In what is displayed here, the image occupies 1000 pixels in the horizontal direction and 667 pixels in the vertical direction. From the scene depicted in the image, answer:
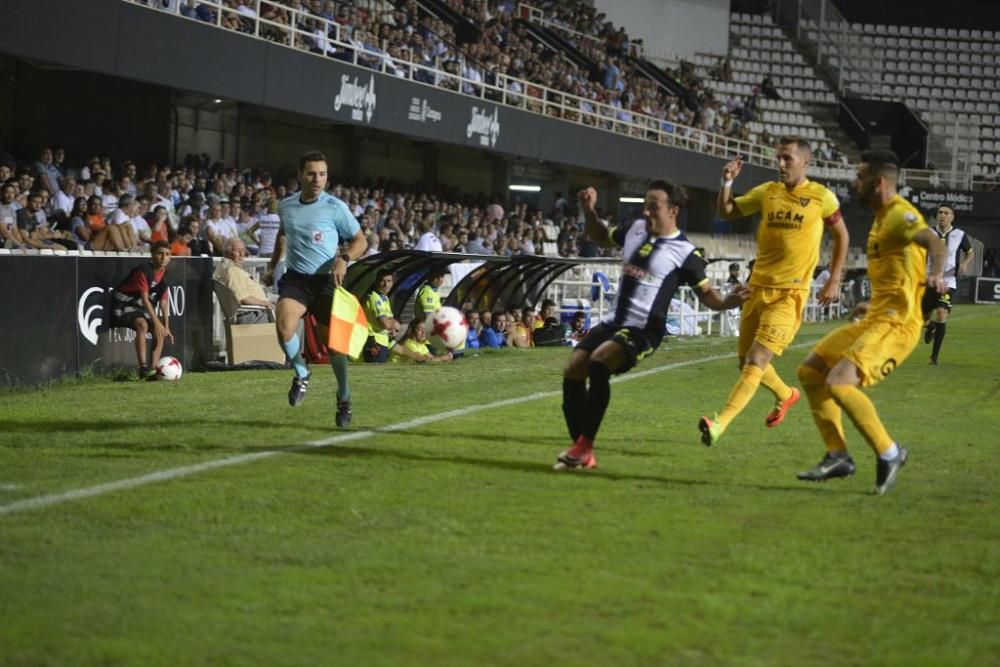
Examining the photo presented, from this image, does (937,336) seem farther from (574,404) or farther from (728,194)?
(574,404)

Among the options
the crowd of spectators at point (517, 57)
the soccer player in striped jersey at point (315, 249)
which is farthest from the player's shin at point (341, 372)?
the crowd of spectators at point (517, 57)

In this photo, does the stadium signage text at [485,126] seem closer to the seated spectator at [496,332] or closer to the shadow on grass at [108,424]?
the seated spectator at [496,332]

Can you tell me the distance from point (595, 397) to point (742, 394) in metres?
1.22

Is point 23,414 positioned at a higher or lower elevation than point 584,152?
lower

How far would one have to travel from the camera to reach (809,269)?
1017 centimetres

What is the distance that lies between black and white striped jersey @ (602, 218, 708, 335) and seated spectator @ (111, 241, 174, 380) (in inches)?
293

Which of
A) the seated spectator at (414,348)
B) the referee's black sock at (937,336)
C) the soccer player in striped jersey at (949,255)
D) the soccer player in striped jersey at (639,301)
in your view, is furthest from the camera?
the referee's black sock at (937,336)

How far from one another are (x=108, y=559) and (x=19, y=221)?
486 inches

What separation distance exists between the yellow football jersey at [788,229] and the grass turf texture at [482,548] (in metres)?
1.23

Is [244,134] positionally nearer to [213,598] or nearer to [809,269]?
[809,269]

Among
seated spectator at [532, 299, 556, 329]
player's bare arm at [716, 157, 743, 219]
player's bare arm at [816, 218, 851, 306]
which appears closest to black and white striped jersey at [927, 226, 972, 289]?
seated spectator at [532, 299, 556, 329]

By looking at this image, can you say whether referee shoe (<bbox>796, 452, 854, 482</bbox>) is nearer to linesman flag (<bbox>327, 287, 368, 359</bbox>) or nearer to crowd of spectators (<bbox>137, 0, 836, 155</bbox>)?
linesman flag (<bbox>327, 287, 368, 359</bbox>)

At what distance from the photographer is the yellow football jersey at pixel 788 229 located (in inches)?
397

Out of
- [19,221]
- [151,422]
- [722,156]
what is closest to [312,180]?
[151,422]
